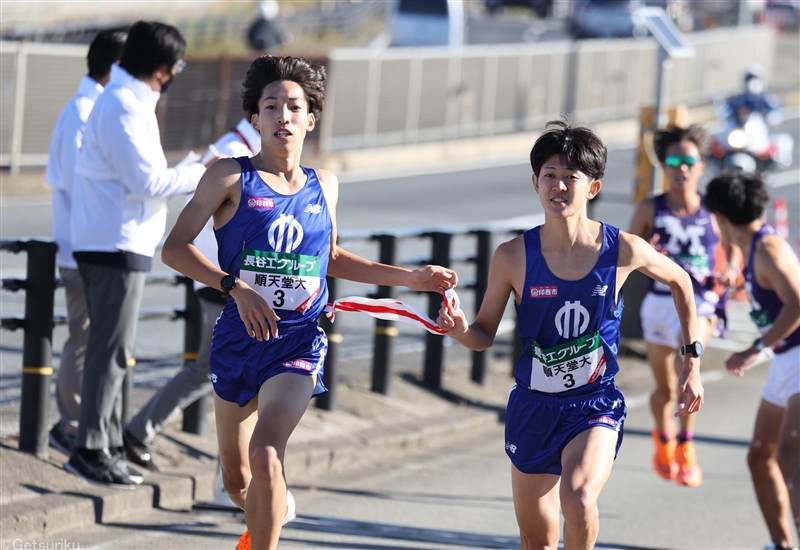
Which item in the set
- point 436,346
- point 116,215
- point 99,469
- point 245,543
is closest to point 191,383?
point 99,469

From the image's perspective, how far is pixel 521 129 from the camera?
3114 cm

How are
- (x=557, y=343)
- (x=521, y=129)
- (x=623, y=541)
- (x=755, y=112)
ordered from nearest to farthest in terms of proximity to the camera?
(x=557, y=343), (x=623, y=541), (x=755, y=112), (x=521, y=129)

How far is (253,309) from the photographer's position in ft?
15.5

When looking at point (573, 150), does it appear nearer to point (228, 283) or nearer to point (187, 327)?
point (228, 283)

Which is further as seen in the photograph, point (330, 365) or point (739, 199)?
point (330, 365)

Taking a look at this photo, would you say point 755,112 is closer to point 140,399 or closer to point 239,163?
point 140,399

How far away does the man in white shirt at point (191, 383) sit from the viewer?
21.1 feet

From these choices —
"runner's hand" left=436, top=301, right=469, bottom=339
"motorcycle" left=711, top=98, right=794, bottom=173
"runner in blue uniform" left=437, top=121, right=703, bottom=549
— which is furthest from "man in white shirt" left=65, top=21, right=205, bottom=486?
"motorcycle" left=711, top=98, right=794, bottom=173

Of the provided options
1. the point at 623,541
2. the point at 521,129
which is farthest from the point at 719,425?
the point at 521,129

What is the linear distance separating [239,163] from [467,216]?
570 inches

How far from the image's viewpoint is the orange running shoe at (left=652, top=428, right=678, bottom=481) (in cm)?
773

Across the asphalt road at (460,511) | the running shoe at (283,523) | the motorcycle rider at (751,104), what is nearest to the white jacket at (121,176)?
the asphalt road at (460,511)

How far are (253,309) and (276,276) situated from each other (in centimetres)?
30

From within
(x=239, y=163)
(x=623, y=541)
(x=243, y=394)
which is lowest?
Result: (x=623, y=541)
